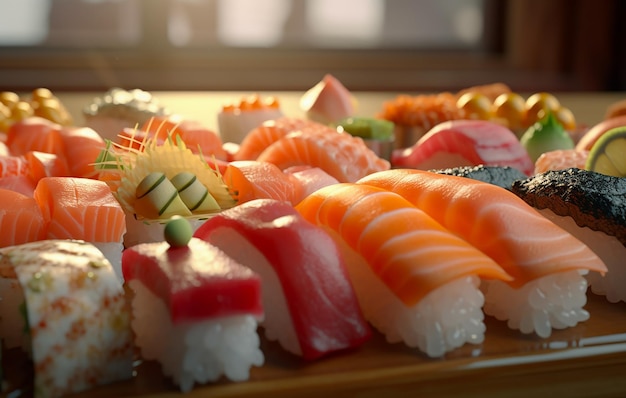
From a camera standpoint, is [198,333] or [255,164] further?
[255,164]

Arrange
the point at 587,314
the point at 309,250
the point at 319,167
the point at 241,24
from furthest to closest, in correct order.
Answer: the point at 241,24
the point at 319,167
the point at 587,314
the point at 309,250

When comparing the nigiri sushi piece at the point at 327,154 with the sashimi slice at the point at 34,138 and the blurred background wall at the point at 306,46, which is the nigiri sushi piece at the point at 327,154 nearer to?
the sashimi slice at the point at 34,138

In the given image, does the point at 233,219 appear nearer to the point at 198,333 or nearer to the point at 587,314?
the point at 198,333

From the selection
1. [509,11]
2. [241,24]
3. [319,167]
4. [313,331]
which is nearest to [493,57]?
[509,11]

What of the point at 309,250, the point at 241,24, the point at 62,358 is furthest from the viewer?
the point at 241,24

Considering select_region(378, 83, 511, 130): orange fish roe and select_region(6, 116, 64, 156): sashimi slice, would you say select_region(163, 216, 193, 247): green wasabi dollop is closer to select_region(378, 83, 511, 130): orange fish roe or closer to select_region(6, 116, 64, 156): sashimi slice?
select_region(6, 116, 64, 156): sashimi slice

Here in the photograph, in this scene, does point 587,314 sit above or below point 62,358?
below

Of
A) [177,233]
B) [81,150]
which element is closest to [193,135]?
[81,150]

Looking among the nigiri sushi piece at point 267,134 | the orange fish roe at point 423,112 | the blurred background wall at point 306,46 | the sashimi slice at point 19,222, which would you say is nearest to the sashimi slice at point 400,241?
the sashimi slice at point 19,222

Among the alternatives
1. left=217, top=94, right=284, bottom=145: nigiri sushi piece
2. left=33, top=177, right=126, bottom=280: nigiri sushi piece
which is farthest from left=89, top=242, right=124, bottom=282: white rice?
left=217, top=94, right=284, bottom=145: nigiri sushi piece
